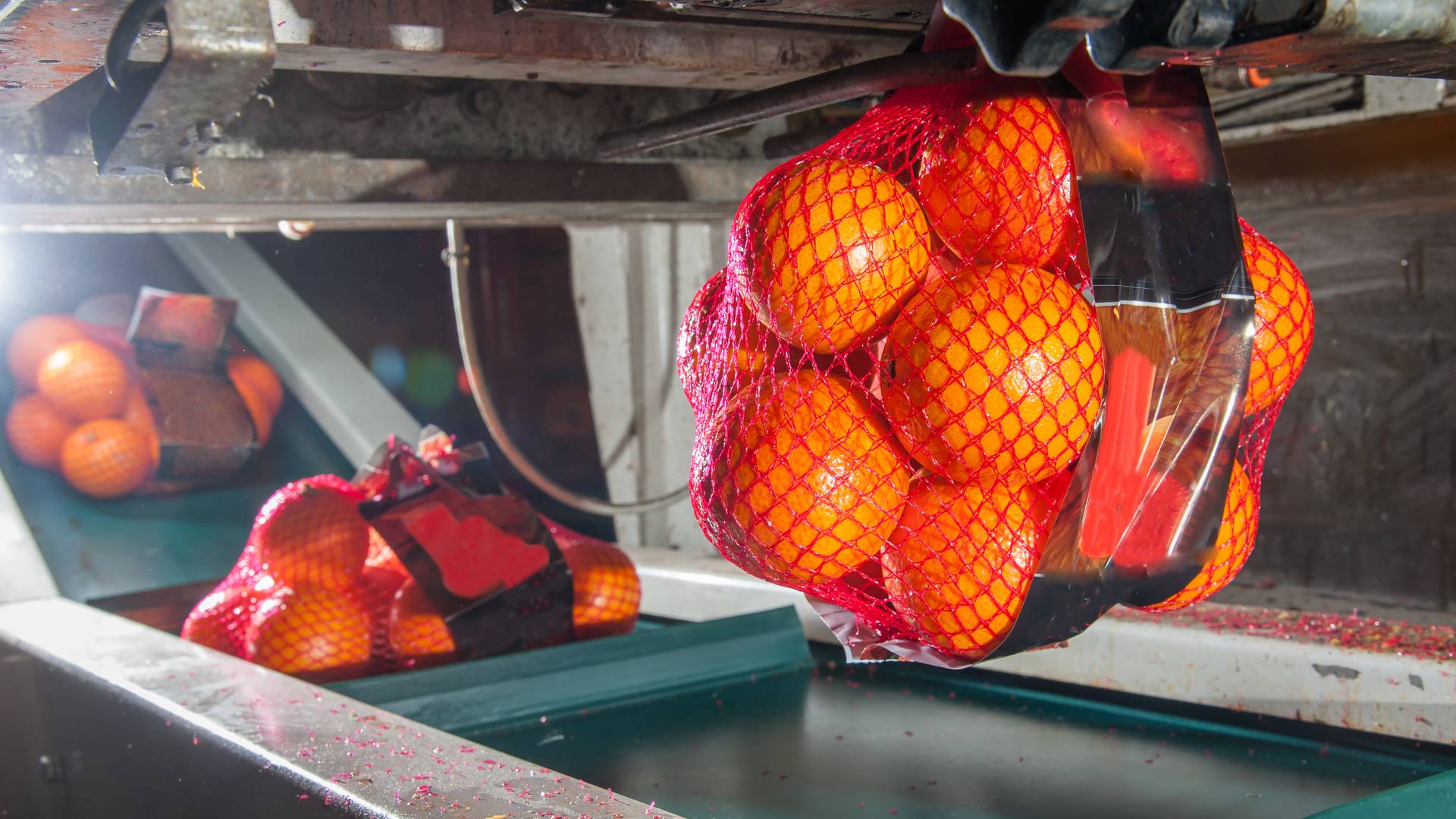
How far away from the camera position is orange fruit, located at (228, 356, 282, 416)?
2982mm

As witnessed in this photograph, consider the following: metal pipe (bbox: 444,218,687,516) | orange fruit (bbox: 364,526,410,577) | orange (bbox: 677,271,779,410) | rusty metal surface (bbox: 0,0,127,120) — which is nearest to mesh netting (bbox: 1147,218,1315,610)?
orange (bbox: 677,271,779,410)

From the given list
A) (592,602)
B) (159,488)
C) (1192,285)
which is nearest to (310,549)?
(592,602)

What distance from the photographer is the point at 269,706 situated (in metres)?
1.33

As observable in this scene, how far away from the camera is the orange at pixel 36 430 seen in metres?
2.68

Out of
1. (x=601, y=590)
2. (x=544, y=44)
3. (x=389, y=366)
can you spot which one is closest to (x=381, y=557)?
(x=601, y=590)

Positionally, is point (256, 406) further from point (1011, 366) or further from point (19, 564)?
point (1011, 366)

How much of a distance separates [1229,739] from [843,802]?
1.71 ft

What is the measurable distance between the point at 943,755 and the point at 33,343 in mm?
2372

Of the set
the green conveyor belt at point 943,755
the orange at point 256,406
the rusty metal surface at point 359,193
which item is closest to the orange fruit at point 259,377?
the orange at point 256,406

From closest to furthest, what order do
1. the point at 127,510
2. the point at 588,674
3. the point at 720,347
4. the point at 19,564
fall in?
the point at 720,347 < the point at 588,674 < the point at 19,564 < the point at 127,510

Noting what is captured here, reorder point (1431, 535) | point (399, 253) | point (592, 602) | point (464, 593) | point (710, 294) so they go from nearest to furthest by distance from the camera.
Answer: point (710, 294) < point (464, 593) < point (592, 602) < point (1431, 535) < point (399, 253)

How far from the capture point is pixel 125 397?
8.88 ft

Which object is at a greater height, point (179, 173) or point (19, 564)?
point (179, 173)

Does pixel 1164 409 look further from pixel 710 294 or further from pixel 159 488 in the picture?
pixel 159 488
